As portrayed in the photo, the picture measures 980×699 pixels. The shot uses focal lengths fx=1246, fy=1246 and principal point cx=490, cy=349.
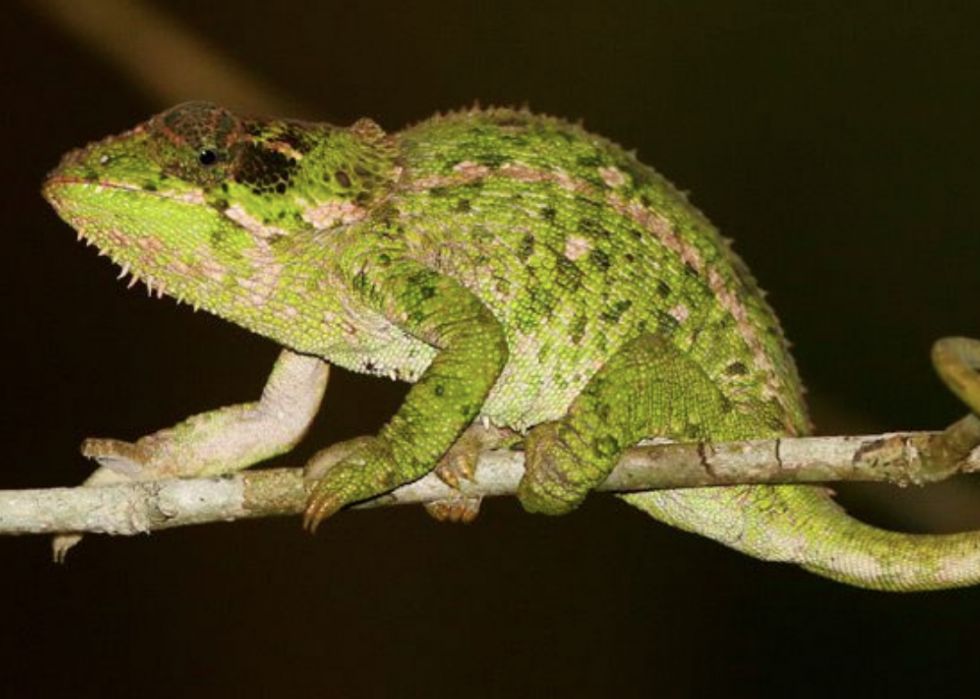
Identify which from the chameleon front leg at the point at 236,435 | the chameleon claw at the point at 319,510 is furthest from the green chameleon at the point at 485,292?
the chameleon front leg at the point at 236,435

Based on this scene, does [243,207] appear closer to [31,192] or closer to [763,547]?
[763,547]

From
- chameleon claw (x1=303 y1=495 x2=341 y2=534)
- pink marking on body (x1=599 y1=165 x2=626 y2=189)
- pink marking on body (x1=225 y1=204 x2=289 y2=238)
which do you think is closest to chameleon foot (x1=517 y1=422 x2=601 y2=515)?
chameleon claw (x1=303 y1=495 x2=341 y2=534)

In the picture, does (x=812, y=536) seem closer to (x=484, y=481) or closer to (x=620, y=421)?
(x=620, y=421)

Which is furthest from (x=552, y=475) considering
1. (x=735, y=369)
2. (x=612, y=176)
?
(x=612, y=176)

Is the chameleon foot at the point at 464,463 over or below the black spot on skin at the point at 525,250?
below

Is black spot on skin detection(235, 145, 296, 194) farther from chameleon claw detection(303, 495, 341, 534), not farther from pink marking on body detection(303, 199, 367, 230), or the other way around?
chameleon claw detection(303, 495, 341, 534)

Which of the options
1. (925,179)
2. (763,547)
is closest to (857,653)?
(925,179)

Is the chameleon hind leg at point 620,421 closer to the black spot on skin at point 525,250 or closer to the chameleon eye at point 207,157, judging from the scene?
the black spot on skin at point 525,250
